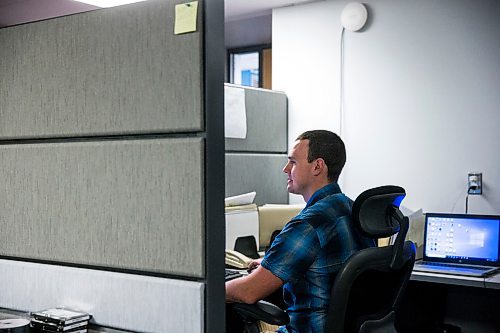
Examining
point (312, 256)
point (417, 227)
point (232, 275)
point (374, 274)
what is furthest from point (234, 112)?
point (374, 274)

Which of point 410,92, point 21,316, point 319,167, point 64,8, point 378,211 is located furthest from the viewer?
point 64,8

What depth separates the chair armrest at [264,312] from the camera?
1968mm

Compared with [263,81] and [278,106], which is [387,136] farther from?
[263,81]

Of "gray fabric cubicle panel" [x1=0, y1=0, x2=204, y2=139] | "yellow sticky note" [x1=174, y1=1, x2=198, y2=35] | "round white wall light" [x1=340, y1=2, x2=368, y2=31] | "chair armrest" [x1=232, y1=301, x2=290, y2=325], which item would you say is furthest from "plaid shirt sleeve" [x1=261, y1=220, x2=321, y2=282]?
"round white wall light" [x1=340, y1=2, x2=368, y2=31]

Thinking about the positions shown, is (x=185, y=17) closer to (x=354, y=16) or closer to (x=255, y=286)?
(x=255, y=286)

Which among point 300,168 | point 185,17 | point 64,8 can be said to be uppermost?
point 64,8

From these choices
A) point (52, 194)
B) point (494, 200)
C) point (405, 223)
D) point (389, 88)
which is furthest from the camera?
point (389, 88)

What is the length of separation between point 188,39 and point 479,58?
226cm

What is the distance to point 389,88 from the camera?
363cm

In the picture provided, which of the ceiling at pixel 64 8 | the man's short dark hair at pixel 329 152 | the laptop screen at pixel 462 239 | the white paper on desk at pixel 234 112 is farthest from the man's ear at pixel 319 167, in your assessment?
the ceiling at pixel 64 8

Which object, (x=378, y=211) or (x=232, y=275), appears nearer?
(x=378, y=211)

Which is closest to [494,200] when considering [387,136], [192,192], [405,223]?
[387,136]

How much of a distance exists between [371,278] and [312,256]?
0.63 ft

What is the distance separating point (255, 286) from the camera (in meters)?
1.98
